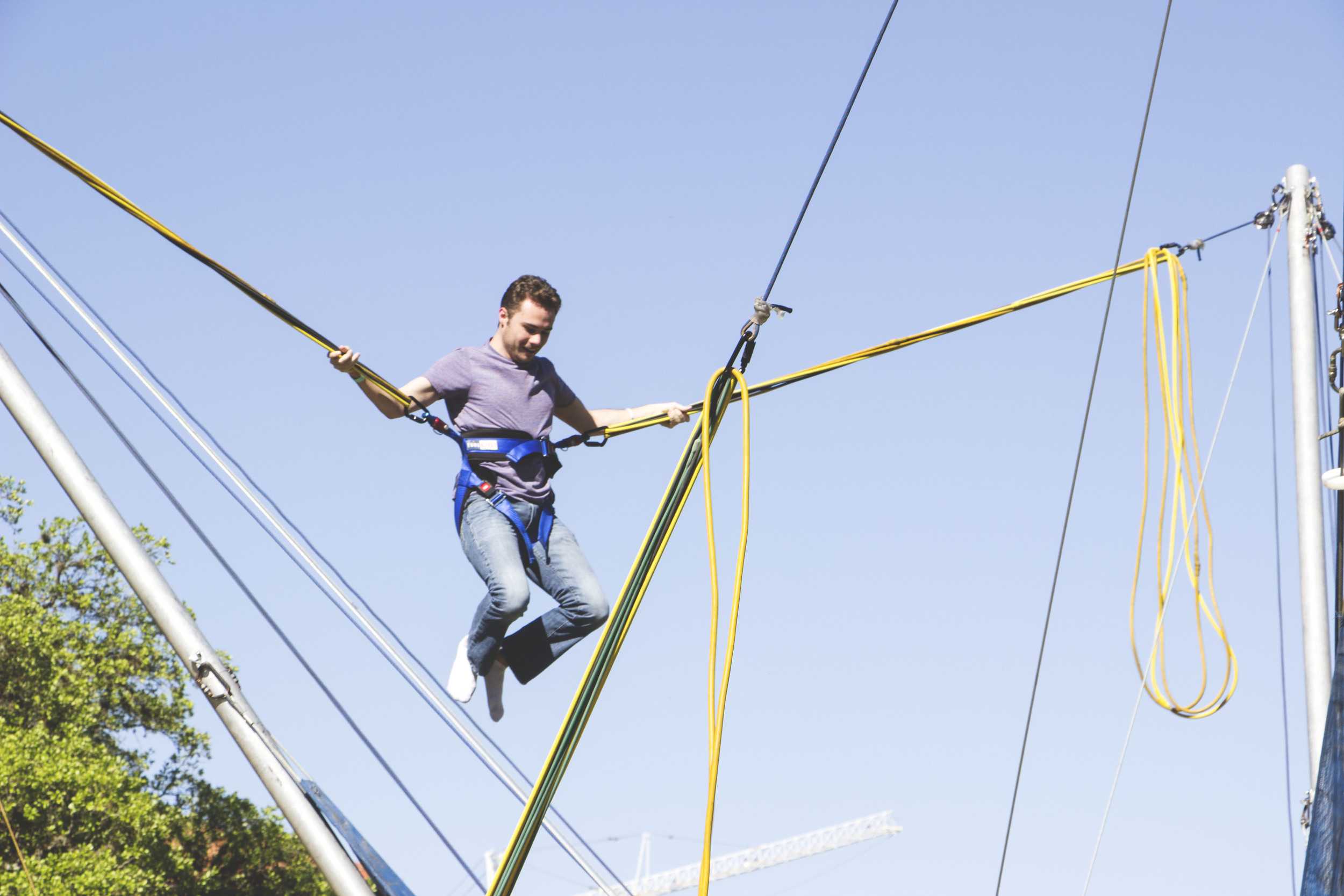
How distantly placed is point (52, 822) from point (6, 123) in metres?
10.3

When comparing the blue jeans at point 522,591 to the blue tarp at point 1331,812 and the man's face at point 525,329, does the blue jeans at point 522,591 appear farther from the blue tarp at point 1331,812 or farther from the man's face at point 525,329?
the blue tarp at point 1331,812

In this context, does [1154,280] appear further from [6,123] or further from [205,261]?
[6,123]

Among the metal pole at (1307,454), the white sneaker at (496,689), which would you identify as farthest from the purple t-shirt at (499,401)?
the metal pole at (1307,454)

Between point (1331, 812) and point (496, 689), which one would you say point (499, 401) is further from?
point (1331, 812)

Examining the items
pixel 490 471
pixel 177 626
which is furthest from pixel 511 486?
pixel 177 626

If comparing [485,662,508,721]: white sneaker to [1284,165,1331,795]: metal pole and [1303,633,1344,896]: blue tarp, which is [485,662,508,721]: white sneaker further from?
[1284,165,1331,795]: metal pole

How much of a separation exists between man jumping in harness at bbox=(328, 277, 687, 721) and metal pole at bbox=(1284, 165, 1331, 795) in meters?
3.33

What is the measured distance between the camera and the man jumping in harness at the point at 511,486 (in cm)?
494

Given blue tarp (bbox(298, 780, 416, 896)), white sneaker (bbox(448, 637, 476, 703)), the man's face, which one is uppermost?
the man's face

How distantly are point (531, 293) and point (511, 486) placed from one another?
2.08ft

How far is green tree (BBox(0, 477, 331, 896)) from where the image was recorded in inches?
521

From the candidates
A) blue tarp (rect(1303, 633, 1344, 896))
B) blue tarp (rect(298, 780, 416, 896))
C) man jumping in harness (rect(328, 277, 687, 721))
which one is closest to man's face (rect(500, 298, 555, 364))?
man jumping in harness (rect(328, 277, 687, 721))

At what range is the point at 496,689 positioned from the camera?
5.13 meters

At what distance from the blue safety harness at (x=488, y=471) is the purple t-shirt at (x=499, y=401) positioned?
2 centimetres
